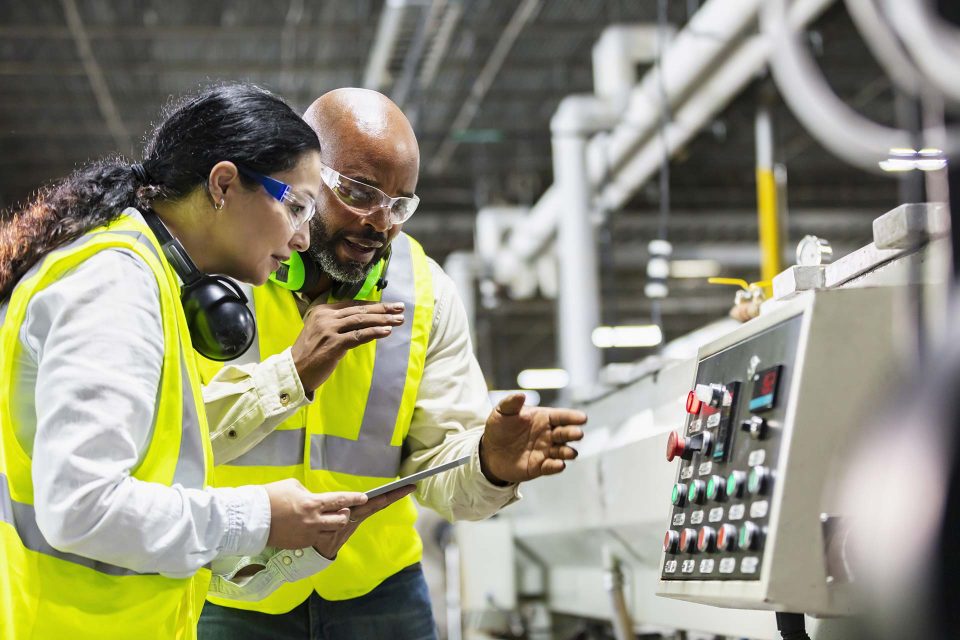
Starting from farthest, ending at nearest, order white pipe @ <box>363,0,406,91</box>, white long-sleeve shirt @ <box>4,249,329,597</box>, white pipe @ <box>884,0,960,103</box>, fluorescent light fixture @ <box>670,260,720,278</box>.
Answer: fluorescent light fixture @ <box>670,260,720,278</box> → white pipe @ <box>363,0,406,91</box> → white long-sleeve shirt @ <box>4,249,329,597</box> → white pipe @ <box>884,0,960,103</box>

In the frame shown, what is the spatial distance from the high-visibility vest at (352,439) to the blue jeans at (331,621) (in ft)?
0.07

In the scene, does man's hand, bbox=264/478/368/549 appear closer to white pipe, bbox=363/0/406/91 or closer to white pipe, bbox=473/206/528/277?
white pipe, bbox=363/0/406/91

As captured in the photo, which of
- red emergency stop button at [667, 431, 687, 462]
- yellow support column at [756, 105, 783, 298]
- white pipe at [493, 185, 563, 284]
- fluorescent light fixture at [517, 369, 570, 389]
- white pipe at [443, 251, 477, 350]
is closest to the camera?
red emergency stop button at [667, 431, 687, 462]

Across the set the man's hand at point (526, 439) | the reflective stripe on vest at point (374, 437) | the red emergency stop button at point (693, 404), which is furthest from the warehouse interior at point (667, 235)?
the reflective stripe on vest at point (374, 437)

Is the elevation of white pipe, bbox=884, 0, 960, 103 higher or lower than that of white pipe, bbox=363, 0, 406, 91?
lower

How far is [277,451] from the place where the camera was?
2.12 meters

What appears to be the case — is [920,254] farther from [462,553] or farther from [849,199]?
[849,199]

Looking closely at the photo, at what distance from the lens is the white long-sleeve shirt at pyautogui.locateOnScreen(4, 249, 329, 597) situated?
1.34 metres

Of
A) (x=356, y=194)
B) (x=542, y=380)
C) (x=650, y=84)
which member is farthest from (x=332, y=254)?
(x=542, y=380)

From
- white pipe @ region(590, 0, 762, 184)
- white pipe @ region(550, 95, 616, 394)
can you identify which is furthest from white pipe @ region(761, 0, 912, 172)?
white pipe @ region(550, 95, 616, 394)

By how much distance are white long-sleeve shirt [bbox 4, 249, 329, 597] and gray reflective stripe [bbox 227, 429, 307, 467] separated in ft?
2.04

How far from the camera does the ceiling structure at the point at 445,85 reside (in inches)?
302

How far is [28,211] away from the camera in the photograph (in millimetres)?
1599

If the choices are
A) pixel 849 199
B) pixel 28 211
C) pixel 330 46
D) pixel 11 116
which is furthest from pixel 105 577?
pixel 849 199
